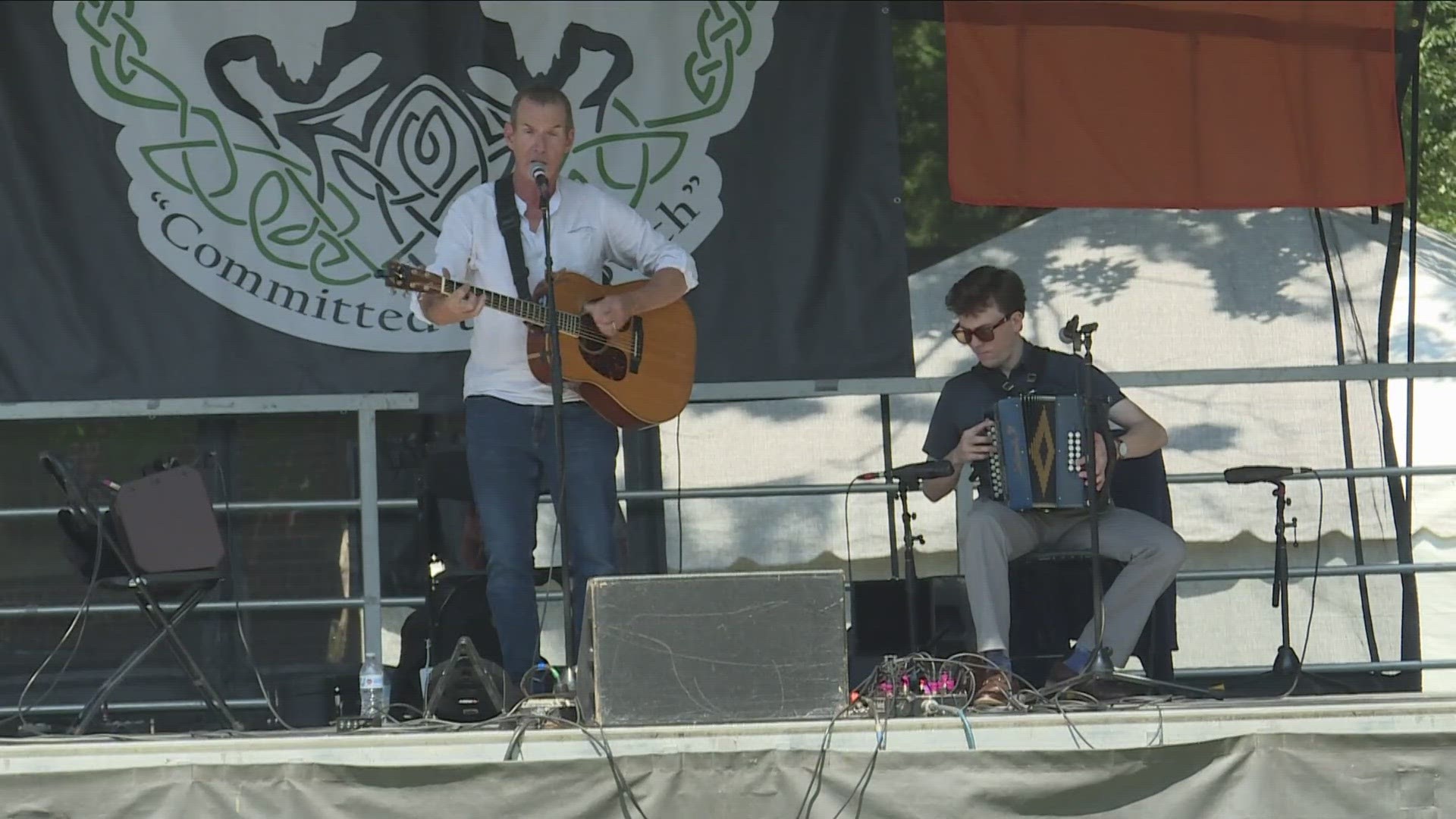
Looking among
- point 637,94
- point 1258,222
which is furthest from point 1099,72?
point 637,94

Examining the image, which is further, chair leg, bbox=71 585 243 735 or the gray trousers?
the gray trousers

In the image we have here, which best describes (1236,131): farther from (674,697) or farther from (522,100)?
(674,697)

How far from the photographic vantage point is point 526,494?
5.11 m

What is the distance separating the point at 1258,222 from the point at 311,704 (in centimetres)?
355

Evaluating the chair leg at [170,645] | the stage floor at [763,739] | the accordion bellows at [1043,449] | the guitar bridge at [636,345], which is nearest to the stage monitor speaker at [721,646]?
the stage floor at [763,739]

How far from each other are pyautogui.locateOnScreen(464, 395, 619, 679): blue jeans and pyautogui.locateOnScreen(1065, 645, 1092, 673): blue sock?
1.26 meters

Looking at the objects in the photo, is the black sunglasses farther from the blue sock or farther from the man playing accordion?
the blue sock

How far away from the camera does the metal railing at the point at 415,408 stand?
6102 millimetres

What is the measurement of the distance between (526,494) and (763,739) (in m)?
1.49

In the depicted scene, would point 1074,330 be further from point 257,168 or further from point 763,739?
point 257,168

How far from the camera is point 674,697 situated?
12.7 feet

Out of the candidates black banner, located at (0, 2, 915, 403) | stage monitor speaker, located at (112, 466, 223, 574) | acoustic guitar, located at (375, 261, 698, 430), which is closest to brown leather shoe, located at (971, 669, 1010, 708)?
acoustic guitar, located at (375, 261, 698, 430)

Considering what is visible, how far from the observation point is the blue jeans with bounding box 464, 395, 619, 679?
503 cm

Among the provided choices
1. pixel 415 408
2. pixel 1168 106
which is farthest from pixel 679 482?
pixel 1168 106
